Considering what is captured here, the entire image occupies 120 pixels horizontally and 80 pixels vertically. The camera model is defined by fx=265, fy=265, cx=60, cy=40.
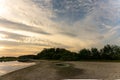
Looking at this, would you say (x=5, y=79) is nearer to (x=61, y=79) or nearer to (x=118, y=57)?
(x=61, y=79)

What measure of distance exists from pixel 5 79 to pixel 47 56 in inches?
6387

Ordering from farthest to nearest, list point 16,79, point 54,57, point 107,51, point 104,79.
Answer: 1. point 54,57
2. point 107,51
3. point 16,79
4. point 104,79

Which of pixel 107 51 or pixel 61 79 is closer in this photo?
pixel 61 79

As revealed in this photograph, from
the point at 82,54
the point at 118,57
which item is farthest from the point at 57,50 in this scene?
the point at 118,57

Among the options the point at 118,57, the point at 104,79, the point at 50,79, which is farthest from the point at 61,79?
the point at 118,57

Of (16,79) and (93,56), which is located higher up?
(93,56)

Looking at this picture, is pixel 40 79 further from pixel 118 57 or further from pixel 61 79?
pixel 118 57

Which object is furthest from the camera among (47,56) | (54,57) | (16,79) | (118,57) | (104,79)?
(47,56)

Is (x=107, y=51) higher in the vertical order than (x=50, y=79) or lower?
higher

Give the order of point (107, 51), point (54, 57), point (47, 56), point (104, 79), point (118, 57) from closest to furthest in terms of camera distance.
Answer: point (104, 79) < point (118, 57) < point (107, 51) < point (54, 57) < point (47, 56)

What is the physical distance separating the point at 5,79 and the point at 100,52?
388ft

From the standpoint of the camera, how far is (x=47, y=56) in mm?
192125

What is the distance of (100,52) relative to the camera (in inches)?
5709

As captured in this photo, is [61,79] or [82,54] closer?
[61,79]
